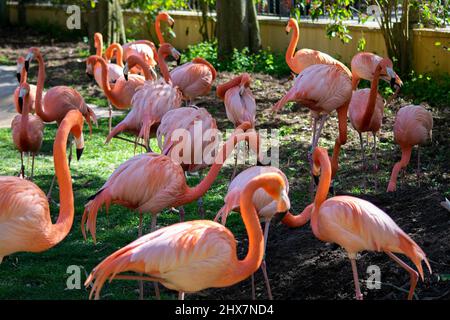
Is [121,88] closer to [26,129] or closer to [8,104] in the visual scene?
[26,129]

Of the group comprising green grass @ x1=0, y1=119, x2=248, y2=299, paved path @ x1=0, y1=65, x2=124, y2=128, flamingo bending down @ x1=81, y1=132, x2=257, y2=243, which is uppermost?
flamingo bending down @ x1=81, y1=132, x2=257, y2=243

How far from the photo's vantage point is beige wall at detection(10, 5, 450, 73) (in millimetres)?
10773

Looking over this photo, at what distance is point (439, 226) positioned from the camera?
5.21m

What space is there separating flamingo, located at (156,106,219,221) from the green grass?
563 mm

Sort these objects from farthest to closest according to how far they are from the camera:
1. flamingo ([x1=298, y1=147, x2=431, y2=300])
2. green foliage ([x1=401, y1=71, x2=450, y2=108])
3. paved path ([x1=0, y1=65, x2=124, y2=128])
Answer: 1. paved path ([x1=0, y1=65, x2=124, y2=128])
2. green foliage ([x1=401, y1=71, x2=450, y2=108])
3. flamingo ([x1=298, y1=147, x2=431, y2=300])

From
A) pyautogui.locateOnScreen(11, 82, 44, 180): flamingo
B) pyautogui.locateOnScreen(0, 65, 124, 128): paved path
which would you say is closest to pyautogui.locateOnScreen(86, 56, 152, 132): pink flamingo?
pyautogui.locateOnScreen(11, 82, 44, 180): flamingo

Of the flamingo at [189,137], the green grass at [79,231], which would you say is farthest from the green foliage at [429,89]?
the flamingo at [189,137]

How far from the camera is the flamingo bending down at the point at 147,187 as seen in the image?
5.06m

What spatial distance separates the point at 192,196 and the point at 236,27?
8.01 meters

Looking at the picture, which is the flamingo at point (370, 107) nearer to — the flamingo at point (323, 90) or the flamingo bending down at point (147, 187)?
the flamingo at point (323, 90)

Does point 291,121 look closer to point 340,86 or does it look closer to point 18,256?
point 340,86

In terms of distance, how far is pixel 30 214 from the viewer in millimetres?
4570

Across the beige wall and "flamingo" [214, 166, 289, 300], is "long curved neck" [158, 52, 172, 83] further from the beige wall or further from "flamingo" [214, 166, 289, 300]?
the beige wall

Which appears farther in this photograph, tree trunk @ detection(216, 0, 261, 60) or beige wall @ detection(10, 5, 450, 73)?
tree trunk @ detection(216, 0, 261, 60)
